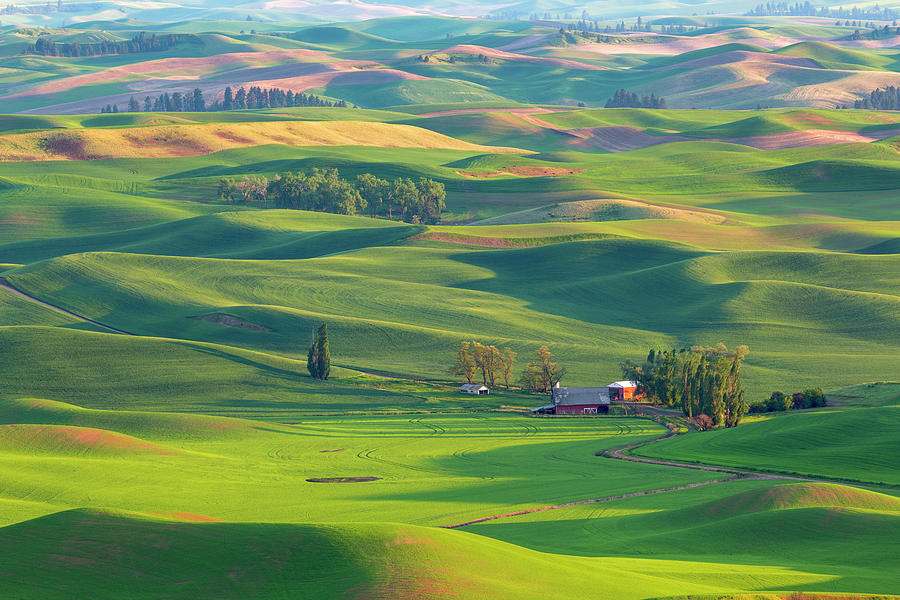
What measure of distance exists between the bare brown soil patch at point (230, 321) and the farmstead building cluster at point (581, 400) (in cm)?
3397

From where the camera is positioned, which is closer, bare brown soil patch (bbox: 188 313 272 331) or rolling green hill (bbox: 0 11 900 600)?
rolling green hill (bbox: 0 11 900 600)

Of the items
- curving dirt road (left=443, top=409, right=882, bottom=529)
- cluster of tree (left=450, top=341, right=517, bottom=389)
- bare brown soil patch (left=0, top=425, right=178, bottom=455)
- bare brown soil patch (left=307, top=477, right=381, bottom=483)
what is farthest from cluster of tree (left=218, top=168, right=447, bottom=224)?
bare brown soil patch (left=307, top=477, right=381, bottom=483)

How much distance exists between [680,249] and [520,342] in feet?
135

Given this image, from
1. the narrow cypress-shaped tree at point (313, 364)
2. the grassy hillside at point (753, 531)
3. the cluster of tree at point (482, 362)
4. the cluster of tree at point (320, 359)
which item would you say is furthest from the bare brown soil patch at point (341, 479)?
the cluster of tree at point (482, 362)

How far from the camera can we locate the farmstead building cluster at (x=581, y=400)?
89.2 m

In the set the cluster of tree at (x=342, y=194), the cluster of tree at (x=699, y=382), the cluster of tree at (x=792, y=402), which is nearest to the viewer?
the cluster of tree at (x=699, y=382)

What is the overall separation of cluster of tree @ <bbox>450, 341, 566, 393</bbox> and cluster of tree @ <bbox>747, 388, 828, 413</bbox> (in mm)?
16462

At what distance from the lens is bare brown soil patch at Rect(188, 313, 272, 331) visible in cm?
11273

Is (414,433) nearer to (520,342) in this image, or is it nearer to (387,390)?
(387,390)

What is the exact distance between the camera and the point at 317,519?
157 ft

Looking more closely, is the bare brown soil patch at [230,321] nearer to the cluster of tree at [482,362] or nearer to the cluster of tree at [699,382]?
the cluster of tree at [482,362]

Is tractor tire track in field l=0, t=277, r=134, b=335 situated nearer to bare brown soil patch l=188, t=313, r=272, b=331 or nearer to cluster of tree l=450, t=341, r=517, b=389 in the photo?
bare brown soil patch l=188, t=313, r=272, b=331

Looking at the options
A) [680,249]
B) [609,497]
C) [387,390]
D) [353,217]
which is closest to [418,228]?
[353,217]

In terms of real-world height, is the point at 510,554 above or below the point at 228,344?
above
